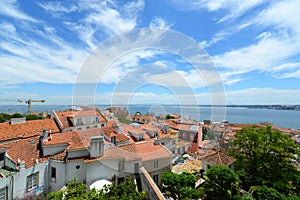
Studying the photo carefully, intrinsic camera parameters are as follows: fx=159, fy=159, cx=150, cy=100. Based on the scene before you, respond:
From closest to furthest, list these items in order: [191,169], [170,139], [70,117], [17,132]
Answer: [191,169] < [17,132] < [170,139] < [70,117]

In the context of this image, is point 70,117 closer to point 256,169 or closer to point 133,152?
point 133,152

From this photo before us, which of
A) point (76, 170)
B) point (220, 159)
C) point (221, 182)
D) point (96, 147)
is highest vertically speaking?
point (96, 147)

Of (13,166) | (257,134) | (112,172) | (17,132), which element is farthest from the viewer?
(17,132)

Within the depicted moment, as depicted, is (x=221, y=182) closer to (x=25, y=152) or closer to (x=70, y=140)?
(x=70, y=140)

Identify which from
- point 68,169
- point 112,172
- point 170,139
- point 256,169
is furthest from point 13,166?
point 256,169

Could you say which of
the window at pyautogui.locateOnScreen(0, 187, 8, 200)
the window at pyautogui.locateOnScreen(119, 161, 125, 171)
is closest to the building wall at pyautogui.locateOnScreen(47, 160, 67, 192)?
the window at pyautogui.locateOnScreen(0, 187, 8, 200)

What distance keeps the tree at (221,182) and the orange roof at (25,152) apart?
1022 centimetres

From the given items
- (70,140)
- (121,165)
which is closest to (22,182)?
(70,140)

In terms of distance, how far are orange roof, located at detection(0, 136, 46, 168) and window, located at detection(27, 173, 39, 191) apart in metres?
0.67

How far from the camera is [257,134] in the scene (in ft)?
39.8

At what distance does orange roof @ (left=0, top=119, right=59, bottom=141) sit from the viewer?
14061 mm

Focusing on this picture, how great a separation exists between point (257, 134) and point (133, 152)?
9.48m

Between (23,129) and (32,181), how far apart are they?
29.5 ft

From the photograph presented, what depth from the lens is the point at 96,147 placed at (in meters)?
9.74
